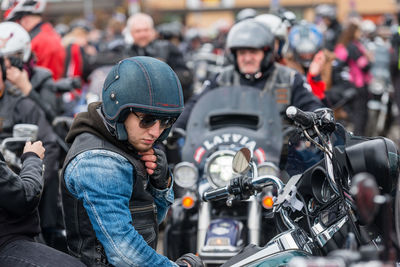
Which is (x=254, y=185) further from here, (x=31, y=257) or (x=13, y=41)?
(x=13, y=41)

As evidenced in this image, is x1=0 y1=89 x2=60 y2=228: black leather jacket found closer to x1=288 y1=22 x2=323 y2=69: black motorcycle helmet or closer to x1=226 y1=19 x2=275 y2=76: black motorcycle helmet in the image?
x1=226 y1=19 x2=275 y2=76: black motorcycle helmet

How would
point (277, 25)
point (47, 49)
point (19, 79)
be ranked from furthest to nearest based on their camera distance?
1. point (47, 49)
2. point (277, 25)
3. point (19, 79)

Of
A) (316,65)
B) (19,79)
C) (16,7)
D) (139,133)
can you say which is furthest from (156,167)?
(16,7)

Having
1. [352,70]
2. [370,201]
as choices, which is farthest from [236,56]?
[352,70]

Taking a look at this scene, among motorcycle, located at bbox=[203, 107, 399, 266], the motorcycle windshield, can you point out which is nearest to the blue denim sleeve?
motorcycle, located at bbox=[203, 107, 399, 266]

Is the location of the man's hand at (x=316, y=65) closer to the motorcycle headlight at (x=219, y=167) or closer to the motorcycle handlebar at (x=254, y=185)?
the motorcycle headlight at (x=219, y=167)

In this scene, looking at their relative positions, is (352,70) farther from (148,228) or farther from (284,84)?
(148,228)

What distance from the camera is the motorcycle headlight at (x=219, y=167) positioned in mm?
4055

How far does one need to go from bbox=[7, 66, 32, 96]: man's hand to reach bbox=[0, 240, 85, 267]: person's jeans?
2.44 metres

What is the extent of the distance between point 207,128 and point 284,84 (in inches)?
39.6

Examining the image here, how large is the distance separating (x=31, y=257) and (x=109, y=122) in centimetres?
65

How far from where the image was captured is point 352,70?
37.8 ft

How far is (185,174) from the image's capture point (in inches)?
166

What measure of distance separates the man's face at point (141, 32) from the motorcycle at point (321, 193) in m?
6.21
